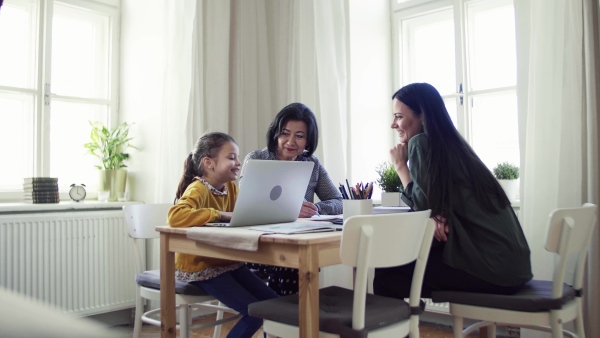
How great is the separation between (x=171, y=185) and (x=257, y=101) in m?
0.87

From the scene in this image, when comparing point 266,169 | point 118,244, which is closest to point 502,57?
point 266,169

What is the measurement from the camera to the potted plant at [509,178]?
277 cm

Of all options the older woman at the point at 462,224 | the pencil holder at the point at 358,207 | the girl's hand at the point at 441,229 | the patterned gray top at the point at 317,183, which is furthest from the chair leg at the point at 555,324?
the patterned gray top at the point at 317,183

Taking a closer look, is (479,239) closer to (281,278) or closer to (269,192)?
(269,192)

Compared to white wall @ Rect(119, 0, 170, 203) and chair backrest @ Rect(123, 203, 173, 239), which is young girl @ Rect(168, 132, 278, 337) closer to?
chair backrest @ Rect(123, 203, 173, 239)

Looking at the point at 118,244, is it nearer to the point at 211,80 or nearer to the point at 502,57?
the point at 211,80

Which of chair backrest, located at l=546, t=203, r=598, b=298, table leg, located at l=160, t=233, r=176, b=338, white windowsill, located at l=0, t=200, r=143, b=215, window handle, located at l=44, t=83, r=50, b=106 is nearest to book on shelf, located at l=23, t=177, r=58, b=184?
white windowsill, located at l=0, t=200, r=143, b=215

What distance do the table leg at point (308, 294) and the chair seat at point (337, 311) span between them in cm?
4

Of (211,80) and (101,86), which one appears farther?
(101,86)

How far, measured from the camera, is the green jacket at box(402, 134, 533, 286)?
1643mm

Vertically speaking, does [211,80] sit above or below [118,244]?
above

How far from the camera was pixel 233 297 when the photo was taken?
→ 6.02ft

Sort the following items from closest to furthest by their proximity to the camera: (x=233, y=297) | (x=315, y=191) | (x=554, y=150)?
(x=233, y=297) → (x=554, y=150) → (x=315, y=191)

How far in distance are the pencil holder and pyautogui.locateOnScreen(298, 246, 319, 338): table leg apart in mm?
316
